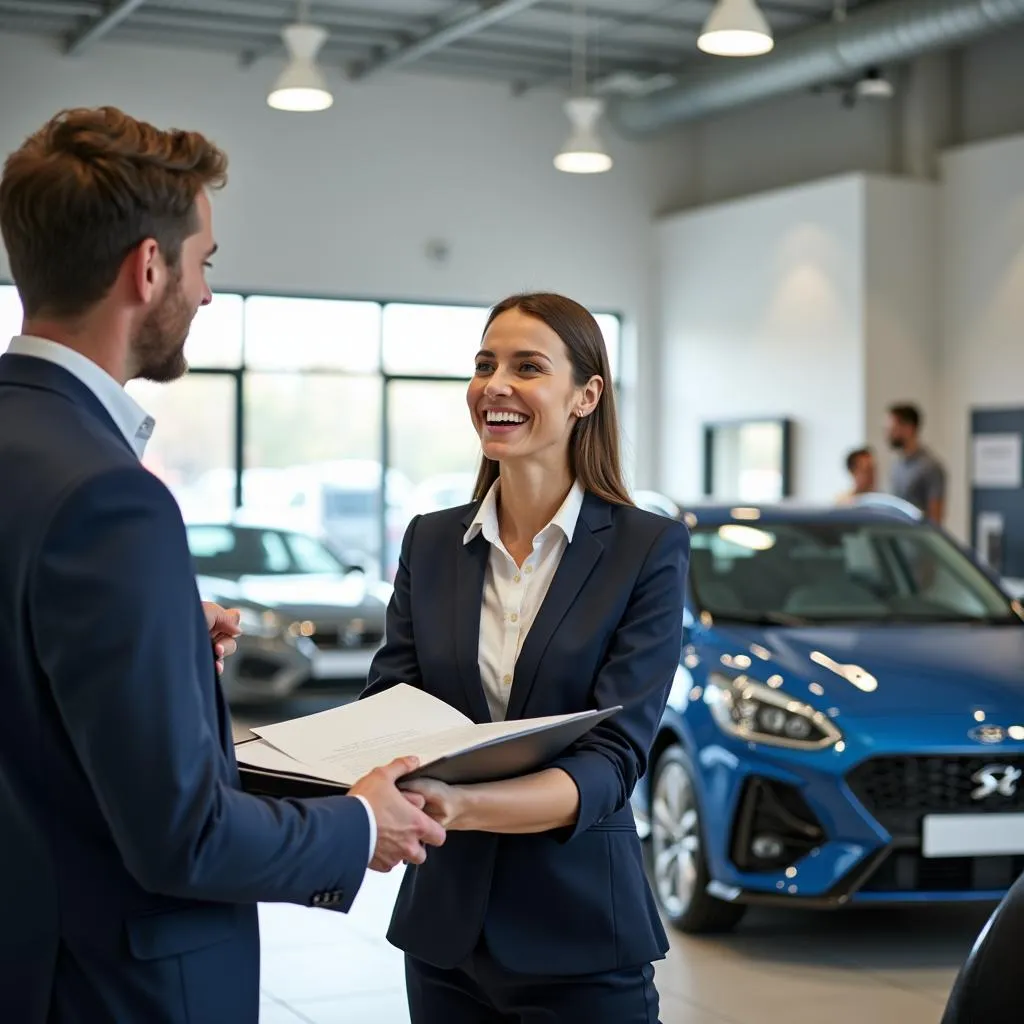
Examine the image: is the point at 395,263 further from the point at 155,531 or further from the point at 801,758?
the point at 155,531

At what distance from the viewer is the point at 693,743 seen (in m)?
5.33

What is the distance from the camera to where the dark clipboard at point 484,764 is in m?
1.94

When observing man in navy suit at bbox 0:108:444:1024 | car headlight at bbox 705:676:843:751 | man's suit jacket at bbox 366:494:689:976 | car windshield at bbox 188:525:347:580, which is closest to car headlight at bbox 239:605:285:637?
car windshield at bbox 188:525:347:580

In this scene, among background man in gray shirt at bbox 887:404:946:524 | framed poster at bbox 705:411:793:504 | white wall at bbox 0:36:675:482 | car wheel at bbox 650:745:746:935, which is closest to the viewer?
car wheel at bbox 650:745:746:935

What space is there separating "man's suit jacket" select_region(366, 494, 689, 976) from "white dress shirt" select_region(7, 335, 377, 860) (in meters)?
0.77

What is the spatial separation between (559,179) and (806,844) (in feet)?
38.8

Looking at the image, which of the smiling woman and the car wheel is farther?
the car wheel

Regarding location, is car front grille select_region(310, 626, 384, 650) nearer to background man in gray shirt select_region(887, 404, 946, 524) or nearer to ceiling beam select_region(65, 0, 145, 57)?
background man in gray shirt select_region(887, 404, 946, 524)

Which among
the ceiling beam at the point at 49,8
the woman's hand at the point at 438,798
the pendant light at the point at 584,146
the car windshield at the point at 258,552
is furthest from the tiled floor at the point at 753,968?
the ceiling beam at the point at 49,8

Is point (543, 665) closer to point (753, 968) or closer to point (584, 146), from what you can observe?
point (753, 968)

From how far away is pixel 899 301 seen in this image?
44.7 ft

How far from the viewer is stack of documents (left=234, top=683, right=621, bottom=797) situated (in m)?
1.95

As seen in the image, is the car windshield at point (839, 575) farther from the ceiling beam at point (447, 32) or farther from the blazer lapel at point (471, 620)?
the ceiling beam at point (447, 32)

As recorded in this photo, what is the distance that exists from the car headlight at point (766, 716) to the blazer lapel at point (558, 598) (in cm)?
269
